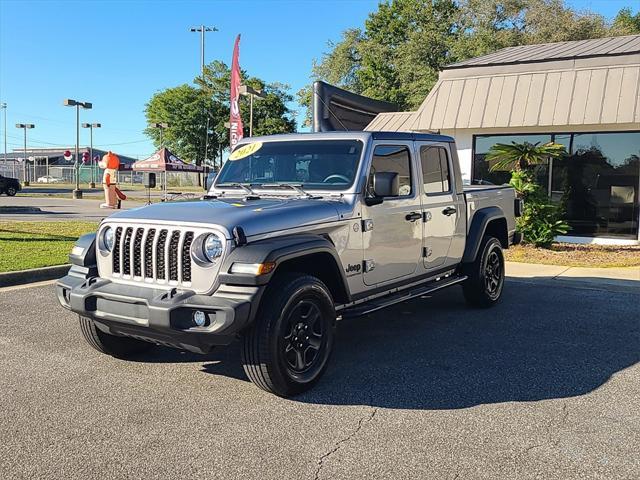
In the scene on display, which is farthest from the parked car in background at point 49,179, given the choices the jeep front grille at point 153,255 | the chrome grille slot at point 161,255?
the chrome grille slot at point 161,255

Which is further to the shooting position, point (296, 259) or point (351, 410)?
point (296, 259)

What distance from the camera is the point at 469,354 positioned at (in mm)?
5168

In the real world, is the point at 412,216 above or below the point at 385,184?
below

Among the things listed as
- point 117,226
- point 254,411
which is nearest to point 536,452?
point 254,411

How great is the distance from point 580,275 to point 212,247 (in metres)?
7.26

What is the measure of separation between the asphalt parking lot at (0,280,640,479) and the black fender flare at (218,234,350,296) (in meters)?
0.90

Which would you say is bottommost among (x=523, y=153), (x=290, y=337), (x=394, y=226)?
(x=290, y=337)

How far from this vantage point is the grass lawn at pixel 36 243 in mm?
8953

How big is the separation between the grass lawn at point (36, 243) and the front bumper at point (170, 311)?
498 cm

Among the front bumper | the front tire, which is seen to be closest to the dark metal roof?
the front tire

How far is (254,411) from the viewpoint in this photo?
154 inches

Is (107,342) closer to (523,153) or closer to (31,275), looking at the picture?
(31,275)

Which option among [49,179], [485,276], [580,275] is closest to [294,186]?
[485,276]

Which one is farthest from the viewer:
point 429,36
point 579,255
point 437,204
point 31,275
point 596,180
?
point 429,36
